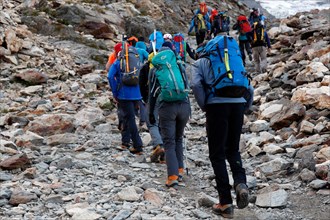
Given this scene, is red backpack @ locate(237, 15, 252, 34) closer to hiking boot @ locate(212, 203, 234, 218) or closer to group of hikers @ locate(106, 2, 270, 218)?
group of hikers @ locate(106, 2, 270, 218)

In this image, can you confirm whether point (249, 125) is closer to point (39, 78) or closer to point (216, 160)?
point (216, 160)

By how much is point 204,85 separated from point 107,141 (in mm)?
4880

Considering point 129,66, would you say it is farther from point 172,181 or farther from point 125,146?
point 172,181

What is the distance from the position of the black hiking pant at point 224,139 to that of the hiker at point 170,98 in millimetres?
1108

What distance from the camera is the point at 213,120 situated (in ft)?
18.1

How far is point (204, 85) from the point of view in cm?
557

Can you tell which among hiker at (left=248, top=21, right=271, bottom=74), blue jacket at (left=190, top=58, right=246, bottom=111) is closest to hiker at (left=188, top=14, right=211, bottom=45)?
hiker at (left=248, top=21, right=271, bottom=74)

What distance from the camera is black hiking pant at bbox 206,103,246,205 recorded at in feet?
18.0

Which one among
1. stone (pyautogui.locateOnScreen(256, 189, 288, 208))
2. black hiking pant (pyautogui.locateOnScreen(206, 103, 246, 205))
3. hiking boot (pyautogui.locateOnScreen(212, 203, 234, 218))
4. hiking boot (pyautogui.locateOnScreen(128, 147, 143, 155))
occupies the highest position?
black hiking pant (pyautogui.locateOnScreen(206, 103, 246, 205))

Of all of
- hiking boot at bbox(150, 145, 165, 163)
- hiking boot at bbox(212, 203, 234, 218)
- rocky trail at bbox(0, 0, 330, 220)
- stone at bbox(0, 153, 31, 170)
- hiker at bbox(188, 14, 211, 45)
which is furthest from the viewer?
hiker at bbox(188, 14, 211, 45)

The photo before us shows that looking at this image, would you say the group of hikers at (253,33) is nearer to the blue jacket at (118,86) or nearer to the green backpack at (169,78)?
the blue jacket at (118,86)

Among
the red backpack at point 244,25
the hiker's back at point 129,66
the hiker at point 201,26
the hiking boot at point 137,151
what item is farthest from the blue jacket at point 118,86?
the hiker at point 201,26

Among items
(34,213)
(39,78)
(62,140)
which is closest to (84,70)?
(39,78)

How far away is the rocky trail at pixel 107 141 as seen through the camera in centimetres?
604
